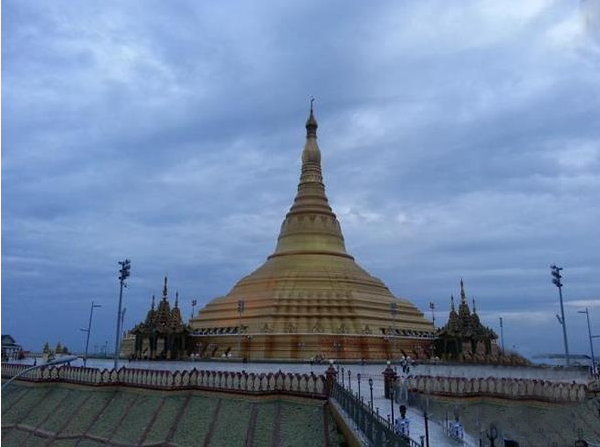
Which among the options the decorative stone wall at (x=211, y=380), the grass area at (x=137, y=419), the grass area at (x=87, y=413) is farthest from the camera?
the grass area at (x=87, y=413)

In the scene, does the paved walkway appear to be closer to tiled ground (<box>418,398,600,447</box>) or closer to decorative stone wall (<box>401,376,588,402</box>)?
decorative stone wall (<box>401,376,588,402</box>)

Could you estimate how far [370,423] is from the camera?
13266 mm

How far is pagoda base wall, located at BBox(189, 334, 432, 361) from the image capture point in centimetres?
4209

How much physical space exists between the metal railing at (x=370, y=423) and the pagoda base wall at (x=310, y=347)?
21181mm

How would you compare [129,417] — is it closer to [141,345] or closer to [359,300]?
Result: [141,345]

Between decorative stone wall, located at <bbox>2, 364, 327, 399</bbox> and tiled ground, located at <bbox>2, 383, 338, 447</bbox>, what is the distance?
36cm

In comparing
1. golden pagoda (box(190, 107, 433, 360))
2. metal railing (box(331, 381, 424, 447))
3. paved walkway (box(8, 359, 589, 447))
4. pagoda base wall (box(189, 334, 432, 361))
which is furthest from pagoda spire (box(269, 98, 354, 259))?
metal railing (box(331, 381, 424, 447))

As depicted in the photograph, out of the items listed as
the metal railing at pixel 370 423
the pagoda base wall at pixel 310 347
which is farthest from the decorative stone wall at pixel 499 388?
the pagoda base wall at pixel 310 347

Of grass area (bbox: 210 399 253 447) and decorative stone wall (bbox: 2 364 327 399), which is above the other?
decorative stone wall (bbox: 2 364 327 399)

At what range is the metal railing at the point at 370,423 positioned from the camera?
10009 millimetres

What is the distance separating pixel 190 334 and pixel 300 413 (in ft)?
88.4

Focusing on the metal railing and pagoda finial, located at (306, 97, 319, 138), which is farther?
pagoda finial, located at (306, 97, 319, 138)

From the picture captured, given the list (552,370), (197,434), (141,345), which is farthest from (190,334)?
(552,370)

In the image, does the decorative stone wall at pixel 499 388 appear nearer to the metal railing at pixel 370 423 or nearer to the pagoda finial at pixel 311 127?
the metal railing at pixel 370 423
